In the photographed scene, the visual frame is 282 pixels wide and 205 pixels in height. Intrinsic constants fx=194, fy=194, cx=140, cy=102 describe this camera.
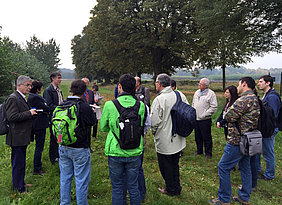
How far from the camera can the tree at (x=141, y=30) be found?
708 inches

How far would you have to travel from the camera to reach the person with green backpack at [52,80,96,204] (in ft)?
9.02

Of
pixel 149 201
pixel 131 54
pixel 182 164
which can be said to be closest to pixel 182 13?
pixel 131 54

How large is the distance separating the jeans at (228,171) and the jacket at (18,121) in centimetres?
350

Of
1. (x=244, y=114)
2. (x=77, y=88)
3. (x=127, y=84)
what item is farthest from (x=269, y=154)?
(x=77, y=88)

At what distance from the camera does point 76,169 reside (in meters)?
2.91

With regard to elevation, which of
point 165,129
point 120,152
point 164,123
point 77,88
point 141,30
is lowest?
point 120,152

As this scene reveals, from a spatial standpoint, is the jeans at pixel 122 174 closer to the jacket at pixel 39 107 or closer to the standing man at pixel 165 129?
the standing man at pixel 165 129

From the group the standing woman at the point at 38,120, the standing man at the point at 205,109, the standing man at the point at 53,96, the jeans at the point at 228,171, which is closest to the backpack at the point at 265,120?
→ the jeans at the point at 228,171

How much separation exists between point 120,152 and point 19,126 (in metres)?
2.10

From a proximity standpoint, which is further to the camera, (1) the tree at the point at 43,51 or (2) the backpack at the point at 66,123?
(1) the tree at the point at 43,51

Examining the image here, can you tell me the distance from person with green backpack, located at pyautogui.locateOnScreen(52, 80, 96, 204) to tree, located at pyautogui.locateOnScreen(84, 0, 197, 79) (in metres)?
16.4

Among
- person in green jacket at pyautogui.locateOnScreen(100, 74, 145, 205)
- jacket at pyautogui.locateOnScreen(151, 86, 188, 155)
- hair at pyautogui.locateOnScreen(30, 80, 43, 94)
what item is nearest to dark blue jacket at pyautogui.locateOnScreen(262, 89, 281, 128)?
jacket at pyautogui.locateOnScreen(151, 86, 188, 155)

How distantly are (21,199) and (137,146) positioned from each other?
8.13ft

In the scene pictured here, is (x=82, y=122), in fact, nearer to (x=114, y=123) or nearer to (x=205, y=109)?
(x=114, y=123)
